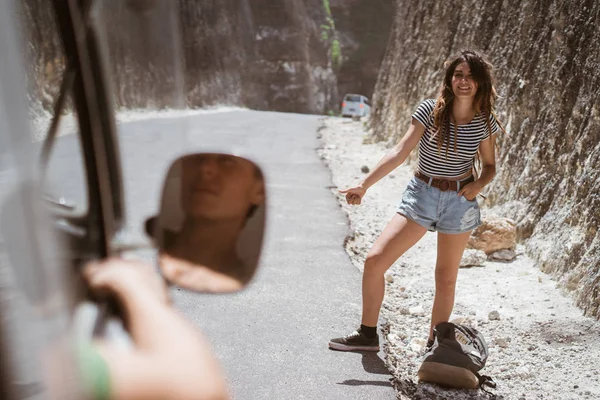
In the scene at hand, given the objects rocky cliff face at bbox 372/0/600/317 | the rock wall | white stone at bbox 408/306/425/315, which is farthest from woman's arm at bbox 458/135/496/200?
the rock wall

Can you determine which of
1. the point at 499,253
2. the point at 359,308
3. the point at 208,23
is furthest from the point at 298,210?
the point at 208,23

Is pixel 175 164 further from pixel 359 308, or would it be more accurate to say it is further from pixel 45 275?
pixel 359 308

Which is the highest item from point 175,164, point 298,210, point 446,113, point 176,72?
point 176,72

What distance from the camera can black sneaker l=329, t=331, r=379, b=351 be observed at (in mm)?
3426

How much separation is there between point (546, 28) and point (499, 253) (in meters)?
2.39

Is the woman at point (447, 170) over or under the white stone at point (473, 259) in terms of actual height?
over

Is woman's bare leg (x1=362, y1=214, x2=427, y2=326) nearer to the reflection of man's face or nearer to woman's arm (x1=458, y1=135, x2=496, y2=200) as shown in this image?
woman's arm (x1=458, y1=135, x2=496, y2=200)

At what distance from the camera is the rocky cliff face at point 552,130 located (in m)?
4.21

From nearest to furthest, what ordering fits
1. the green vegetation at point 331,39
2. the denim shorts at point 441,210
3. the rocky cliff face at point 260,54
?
the denim shorts at point 441,210 < the rocky cliff face at point 260,54 < the green vegetation at point 331,39

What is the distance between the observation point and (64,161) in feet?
2.41

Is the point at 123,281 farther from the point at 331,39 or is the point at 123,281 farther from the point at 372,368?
the point at 331,39

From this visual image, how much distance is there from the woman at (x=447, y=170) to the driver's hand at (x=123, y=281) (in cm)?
243

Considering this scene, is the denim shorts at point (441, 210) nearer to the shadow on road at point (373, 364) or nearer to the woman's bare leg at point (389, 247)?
the woman's bare leg at point (389, 247)

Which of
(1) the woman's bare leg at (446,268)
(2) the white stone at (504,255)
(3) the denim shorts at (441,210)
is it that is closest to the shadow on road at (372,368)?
(1) the woman's bare leg at (446,268)
